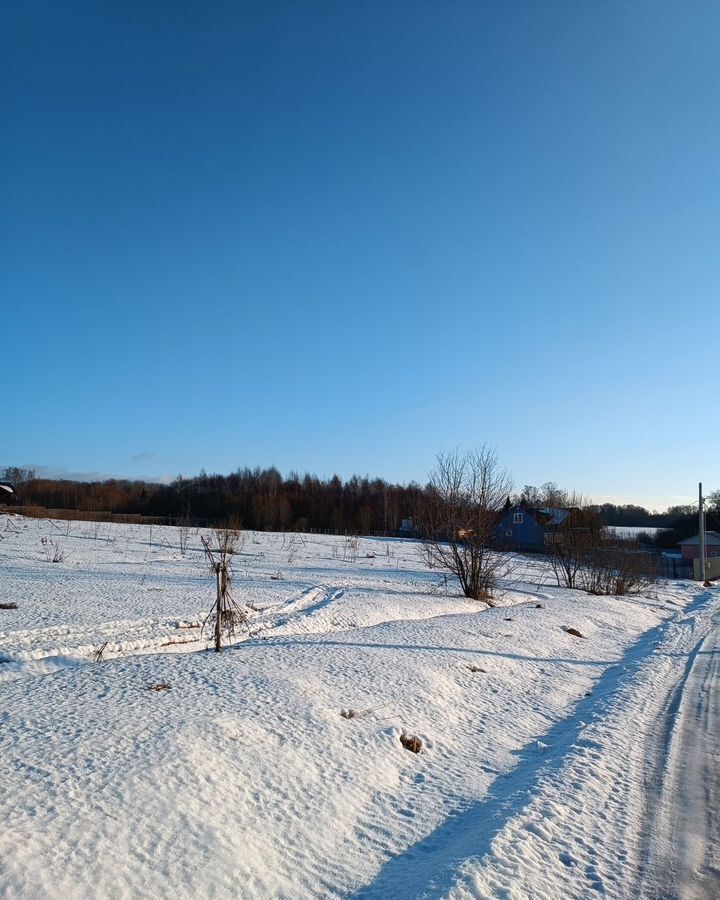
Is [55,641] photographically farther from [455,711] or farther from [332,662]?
[455,711]

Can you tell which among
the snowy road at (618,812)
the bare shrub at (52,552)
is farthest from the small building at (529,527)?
the bare shrub at (52,552)

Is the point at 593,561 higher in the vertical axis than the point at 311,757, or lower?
higher

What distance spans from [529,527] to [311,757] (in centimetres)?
5804

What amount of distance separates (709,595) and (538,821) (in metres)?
30.4

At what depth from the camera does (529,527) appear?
61.4 metres

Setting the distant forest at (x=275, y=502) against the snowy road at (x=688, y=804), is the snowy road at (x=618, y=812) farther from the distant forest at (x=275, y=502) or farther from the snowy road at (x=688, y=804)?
the distant forest at (x=275, y=502)

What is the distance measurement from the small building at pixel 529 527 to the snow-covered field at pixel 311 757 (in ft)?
25.6

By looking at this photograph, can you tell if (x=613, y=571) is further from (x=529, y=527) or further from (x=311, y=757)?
(x=529, y=527)

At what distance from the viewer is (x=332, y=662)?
9.12m

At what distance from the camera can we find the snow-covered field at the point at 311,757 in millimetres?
4211

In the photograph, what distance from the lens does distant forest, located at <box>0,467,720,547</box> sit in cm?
7225

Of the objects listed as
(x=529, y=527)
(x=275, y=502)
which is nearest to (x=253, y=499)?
(x=275, y=502)

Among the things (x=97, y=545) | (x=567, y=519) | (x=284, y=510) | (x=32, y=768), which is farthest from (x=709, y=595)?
(x=284, y=510)

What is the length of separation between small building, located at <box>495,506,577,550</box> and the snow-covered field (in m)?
7.81
